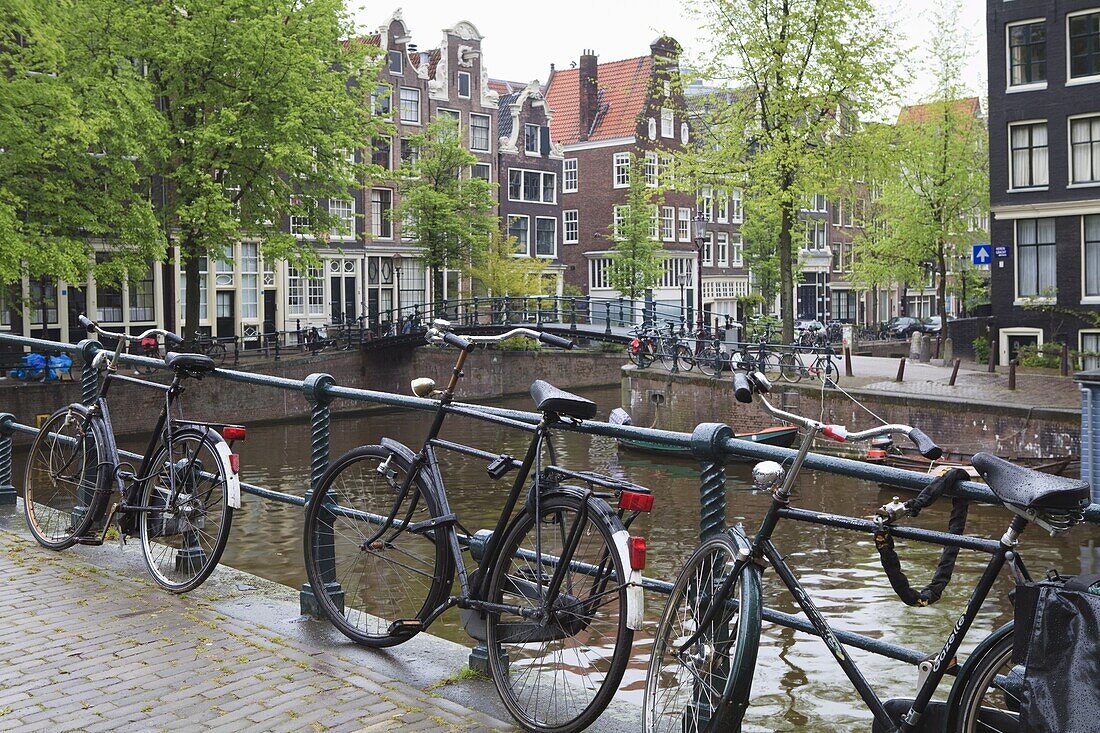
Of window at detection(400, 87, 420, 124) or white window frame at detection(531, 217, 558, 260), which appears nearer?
window at detection(400, 87, 420, 124)

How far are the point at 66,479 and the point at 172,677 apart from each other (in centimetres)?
262

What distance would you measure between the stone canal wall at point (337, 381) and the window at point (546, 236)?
35.2 feet

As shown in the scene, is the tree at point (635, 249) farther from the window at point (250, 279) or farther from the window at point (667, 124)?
the window at point (250, 279)

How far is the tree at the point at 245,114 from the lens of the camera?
25.0 metres

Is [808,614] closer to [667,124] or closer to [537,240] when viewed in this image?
[537,240]

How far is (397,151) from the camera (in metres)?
41.9

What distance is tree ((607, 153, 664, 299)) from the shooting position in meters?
45.9

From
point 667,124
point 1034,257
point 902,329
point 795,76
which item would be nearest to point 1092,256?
point 1034,257

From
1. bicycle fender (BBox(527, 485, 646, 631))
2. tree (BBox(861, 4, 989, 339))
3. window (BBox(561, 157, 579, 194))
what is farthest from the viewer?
window (BBox(561, 157, 579, 194))

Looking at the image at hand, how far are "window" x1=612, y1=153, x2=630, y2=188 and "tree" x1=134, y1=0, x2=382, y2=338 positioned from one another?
84.7 ft

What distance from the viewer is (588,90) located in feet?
177

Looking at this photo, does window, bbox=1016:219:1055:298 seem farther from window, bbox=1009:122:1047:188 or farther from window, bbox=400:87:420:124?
window, bbox=400:87:420:124

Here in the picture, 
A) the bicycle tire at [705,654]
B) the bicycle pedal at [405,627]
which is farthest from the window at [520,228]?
the bicycle tire at [705,654]

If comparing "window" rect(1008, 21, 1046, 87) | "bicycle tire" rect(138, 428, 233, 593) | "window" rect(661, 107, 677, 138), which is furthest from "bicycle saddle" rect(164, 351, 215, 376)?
"window" rect(661, 107, 677, 138)
